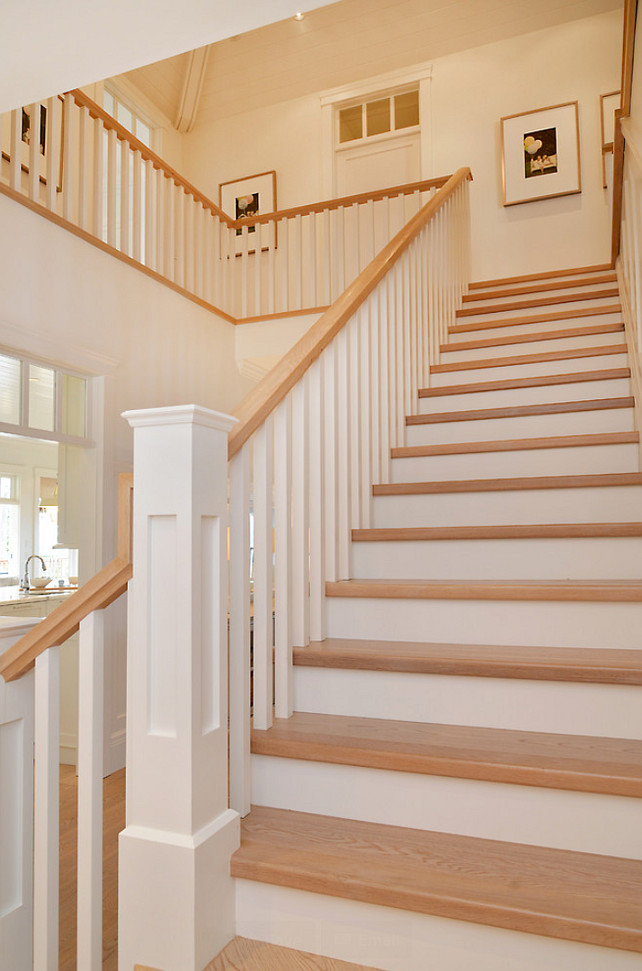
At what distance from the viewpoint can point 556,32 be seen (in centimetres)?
545

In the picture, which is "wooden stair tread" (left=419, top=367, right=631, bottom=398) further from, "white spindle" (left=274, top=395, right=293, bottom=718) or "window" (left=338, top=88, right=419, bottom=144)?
"window" (left=338, top=88, right=419, bottom=144)

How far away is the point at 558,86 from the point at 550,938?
20.0 ft

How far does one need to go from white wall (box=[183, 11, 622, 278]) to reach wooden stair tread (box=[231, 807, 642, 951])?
5.04 m

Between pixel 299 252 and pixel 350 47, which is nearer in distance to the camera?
pixel 299 252

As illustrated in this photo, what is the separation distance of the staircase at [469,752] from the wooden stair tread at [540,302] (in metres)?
1.55

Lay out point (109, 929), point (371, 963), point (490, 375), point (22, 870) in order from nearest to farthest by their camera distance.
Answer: point (371, 963) → point (22, 870) → point (109, 929) → point (490, 375)

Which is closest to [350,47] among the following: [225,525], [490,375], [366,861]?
[490,375]

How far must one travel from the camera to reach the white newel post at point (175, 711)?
124 centimetres

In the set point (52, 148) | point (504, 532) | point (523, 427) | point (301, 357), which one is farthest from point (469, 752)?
point (52, 148)

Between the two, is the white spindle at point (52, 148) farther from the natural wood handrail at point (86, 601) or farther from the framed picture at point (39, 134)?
the natural wood handrail at point (86, 601)

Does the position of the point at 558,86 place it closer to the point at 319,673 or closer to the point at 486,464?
the point at 486,464

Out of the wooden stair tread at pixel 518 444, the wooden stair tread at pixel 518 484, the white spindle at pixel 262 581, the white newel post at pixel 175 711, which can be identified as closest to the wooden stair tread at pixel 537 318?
the wooden stair tread at pixel 518 444

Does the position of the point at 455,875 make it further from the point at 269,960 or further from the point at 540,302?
the point at 540,302

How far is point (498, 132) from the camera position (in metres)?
5.67
